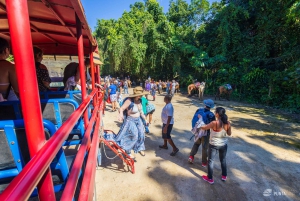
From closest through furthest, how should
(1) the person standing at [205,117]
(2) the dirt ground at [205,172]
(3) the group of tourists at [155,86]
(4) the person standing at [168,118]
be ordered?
(2) the dirt ground at [205,172] → (1) the person standing at [205,117] → (4) the person standing at [168,118] → (3) the group of tourists at [155,86]

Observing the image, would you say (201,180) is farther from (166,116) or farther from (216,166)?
(166,116)

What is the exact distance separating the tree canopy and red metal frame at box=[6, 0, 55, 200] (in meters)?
12.0

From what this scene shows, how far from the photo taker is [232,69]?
1414 centimetres

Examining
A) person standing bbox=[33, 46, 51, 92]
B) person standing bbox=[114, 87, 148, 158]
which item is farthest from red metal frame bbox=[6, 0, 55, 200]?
person standing bbox=[114, 87, 148, 158]

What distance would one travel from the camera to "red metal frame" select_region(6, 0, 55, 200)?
33.3 inches

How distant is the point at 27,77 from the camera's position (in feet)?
2.98

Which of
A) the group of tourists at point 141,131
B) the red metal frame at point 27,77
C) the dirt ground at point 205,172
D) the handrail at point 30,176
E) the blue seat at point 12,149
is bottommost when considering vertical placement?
the dirt ground at point 205,172

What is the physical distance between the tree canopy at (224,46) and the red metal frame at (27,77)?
12.0m

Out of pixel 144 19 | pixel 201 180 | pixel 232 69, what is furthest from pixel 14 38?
pixel 144 19

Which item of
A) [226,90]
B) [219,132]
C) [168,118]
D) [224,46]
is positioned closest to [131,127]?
[168,118]

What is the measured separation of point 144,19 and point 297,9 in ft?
50.1

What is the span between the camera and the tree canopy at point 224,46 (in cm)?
1137

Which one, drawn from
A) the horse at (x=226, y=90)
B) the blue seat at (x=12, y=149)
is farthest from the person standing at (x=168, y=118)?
the horse at (x=226, y=90)

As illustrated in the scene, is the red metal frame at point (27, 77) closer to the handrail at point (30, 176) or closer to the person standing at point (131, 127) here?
the handrail at point (30, 176)
